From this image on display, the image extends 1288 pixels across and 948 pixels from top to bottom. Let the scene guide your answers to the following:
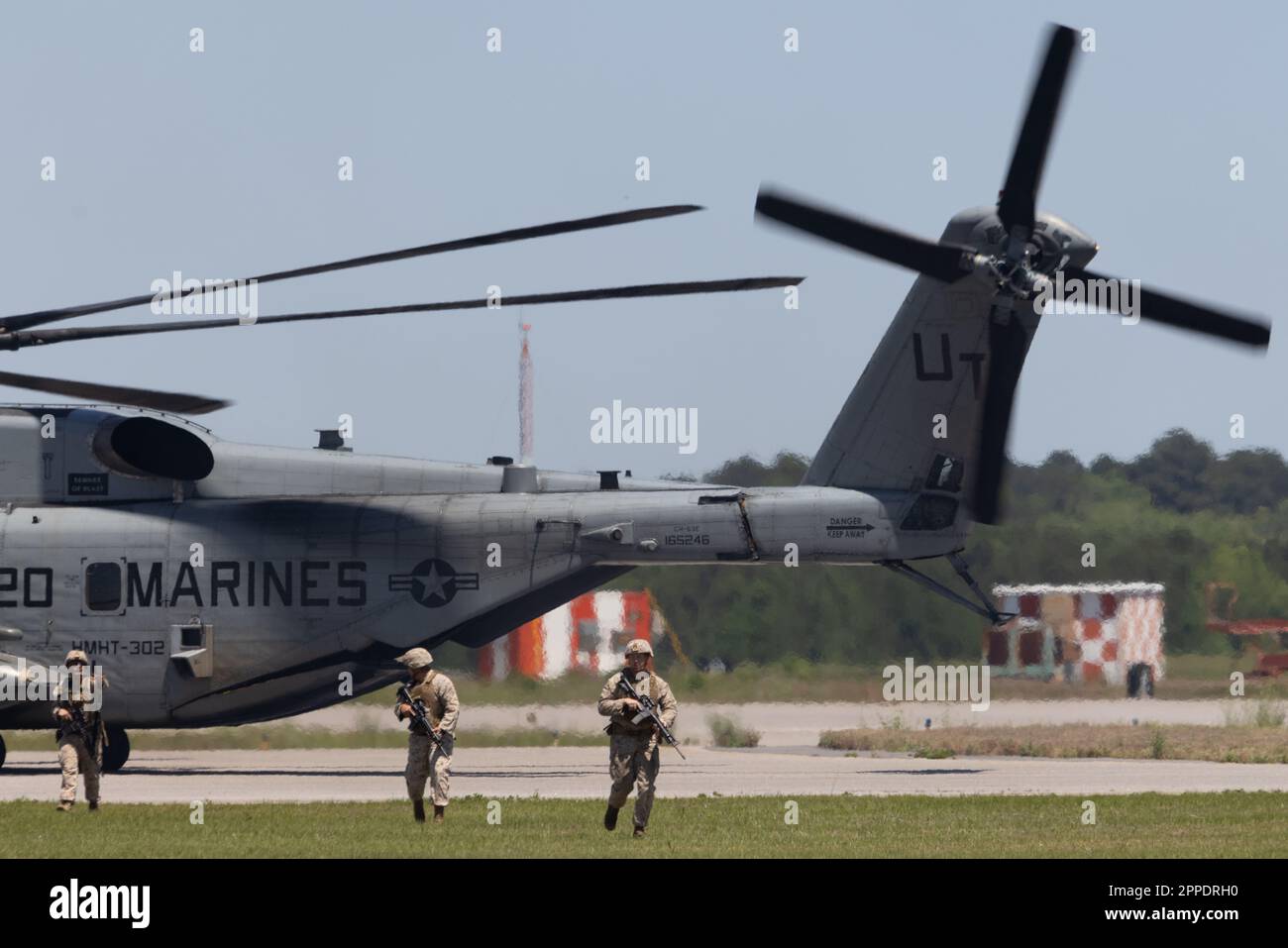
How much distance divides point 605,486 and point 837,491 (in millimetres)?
3258

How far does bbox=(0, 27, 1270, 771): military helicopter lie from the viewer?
2511 centimetres

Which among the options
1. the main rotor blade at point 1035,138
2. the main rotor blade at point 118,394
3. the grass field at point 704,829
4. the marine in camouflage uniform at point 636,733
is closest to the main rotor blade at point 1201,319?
the main rotor blade at point 1035,138

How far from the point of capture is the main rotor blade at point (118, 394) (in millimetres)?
24984

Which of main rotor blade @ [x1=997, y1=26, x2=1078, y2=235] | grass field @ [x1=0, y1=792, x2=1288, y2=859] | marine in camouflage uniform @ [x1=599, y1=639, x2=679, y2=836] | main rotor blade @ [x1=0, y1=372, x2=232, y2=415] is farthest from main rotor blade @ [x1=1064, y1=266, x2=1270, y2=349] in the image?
main rotor blade @ [x1=0, y1=372, x2=232, y2=415]

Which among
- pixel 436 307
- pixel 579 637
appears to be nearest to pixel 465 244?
pixel 436 307

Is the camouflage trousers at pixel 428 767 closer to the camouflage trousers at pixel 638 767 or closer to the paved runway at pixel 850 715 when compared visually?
the camouflage trousers at pixel 638 767

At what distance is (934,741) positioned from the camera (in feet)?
101

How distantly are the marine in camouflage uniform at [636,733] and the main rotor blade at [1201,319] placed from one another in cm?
833

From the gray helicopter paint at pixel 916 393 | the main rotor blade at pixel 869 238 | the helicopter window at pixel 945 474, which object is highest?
the main rotor blade at pixel 869 238

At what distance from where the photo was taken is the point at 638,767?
17.1 meters

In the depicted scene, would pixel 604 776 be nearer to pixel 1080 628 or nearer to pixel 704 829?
pixel 704 829

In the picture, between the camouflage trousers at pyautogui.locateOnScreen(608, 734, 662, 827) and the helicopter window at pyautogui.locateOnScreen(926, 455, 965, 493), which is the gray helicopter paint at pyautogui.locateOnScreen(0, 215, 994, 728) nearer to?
the helicopter window at pyautogui.locateOnScreen(926, 455, 965, 493)
